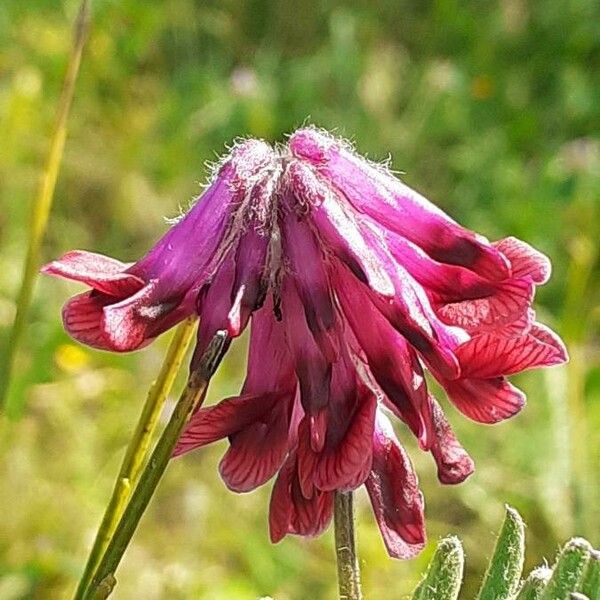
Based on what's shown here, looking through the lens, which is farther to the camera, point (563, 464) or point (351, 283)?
point (563, 464)

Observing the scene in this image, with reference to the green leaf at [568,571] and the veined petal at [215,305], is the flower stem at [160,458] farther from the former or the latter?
the green leaf at [568,571]

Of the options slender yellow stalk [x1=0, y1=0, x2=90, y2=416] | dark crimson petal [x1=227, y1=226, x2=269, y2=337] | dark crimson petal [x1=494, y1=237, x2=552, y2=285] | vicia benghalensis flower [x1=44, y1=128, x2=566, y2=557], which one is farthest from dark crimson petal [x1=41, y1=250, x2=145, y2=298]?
slender yellow stalk [x1=0, y1=0, x2=90, y2=416]

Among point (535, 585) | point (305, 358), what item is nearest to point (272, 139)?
point (305, 358)

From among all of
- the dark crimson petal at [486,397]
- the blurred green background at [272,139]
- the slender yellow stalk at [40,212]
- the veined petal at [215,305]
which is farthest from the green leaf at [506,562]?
the blurred green background at [272,139]

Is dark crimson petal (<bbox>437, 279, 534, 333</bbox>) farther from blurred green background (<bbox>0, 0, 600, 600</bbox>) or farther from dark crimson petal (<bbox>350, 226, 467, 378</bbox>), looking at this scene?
blurred green background (<bbox>0, 0, 600, 600</bbox>)

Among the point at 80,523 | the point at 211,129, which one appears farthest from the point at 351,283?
the point at 211,129

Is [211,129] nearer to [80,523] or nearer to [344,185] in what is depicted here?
[80,523]

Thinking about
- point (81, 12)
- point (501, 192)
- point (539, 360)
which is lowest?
point (539, 360)
